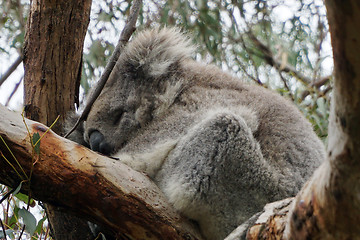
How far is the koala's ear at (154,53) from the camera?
10.4 ft

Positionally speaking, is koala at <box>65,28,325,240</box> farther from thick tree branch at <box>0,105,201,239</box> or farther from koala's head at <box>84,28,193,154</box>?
thick tree branch at <box>0,105,201,239</box>

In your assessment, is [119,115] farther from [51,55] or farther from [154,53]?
[51,55]

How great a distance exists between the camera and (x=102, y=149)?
9.55ft

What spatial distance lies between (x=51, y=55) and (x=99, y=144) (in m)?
0.68

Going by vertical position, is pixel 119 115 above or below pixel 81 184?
above

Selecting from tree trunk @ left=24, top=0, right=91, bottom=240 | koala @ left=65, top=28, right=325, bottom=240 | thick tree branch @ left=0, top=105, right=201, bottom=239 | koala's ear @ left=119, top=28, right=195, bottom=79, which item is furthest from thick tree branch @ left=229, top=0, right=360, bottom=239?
koala's ear @ left=119, top=28, right=195, bottom=79

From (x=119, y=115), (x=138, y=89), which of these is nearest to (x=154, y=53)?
(x=138, y=89)

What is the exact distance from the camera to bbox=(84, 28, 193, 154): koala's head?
3.04m

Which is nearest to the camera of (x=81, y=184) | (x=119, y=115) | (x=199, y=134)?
(x=81, y=184)

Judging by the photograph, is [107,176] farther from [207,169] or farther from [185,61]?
[185,61]

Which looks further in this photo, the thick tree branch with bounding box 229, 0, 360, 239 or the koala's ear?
the koala's ear

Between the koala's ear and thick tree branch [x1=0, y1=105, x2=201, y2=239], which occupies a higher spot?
the koala's ear

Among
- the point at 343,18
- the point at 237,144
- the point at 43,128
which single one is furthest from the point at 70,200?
the point at 343,18

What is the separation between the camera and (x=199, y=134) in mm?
2438
